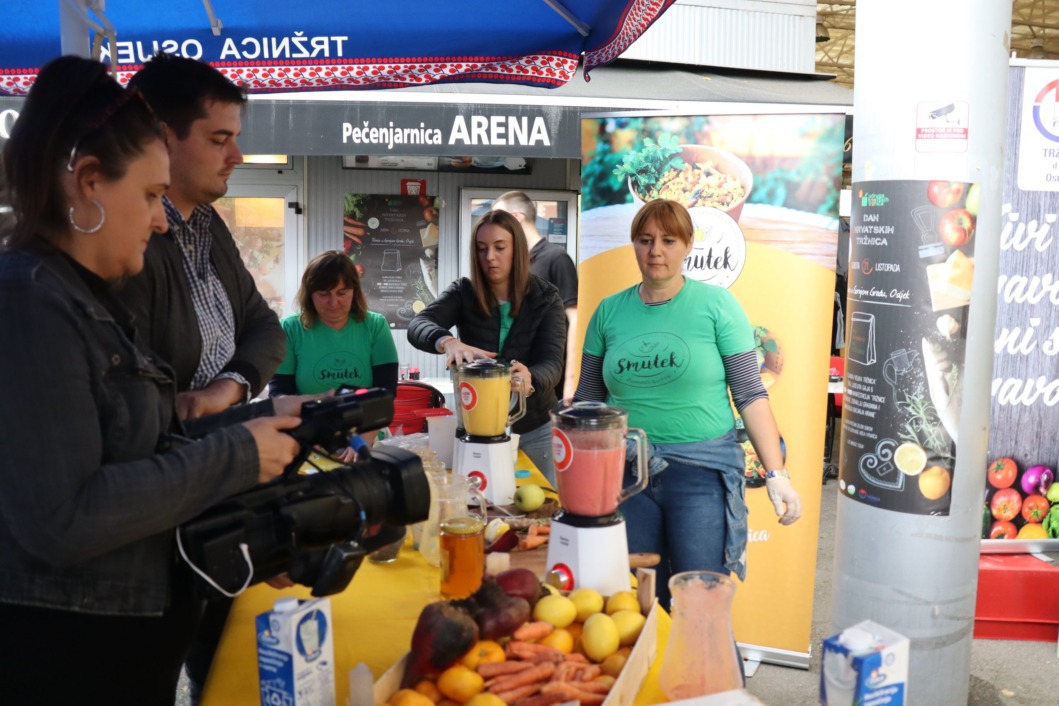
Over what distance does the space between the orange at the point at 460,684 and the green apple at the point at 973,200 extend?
6.71ft

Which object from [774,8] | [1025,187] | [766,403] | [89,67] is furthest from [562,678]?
[774,8]

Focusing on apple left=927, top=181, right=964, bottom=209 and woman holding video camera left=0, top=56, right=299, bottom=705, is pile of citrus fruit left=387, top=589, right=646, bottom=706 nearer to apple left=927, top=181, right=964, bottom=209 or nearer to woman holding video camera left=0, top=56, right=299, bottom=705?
woman holding video camera left=0, top=56, right=299, bottom=705

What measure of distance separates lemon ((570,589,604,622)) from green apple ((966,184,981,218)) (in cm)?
171

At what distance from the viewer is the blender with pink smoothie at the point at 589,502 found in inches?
70.3

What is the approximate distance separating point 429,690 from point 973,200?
2.13 metres

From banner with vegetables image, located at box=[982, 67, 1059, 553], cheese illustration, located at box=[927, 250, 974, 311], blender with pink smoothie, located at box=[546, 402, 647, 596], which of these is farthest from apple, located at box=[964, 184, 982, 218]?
blender with pink smoothie, located at box=[546, 402, 647, 596]

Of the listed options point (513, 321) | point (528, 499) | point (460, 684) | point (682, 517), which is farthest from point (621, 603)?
point (513, 321)

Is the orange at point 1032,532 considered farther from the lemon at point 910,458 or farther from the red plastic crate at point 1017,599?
the lemon at point 910,458

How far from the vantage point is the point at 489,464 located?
2.47 m

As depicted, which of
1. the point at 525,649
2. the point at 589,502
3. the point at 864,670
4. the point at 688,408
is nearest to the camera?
the point at 864,670

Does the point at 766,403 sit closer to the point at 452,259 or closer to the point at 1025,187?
the point at 1025,187

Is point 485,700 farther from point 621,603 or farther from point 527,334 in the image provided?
point 527,334

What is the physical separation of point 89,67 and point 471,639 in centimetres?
103

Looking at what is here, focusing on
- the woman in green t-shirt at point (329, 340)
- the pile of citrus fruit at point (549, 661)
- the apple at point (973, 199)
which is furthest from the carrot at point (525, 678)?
the woman in green t-shirt at point (329, 340)
